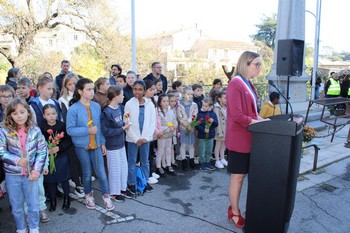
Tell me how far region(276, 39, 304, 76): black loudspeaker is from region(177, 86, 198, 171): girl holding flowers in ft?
7.52

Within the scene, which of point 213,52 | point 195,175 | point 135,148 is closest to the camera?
point 135,148

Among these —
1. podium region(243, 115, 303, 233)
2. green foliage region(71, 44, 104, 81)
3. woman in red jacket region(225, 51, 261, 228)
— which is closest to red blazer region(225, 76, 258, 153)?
woman in red jacket region(225, 51, 261, 228)

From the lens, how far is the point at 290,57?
6.42 metres

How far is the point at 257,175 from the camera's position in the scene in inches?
121

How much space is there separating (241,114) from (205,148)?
2663mm

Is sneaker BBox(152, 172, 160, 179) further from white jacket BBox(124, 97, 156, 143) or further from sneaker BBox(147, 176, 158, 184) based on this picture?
white jacket BBox(124, 97, 156, 143)

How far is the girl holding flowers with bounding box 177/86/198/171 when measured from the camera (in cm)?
552

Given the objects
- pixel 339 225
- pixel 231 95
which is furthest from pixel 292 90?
pixel 231 95

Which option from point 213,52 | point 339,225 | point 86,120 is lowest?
point 339,225

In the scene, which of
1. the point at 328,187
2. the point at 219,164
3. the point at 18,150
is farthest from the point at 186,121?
the point at 18,150

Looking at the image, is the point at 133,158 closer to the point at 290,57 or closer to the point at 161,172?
the point at 161,172

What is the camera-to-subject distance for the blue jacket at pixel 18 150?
310 cm

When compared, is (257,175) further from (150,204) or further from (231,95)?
(150,204)

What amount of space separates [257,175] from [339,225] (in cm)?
153
